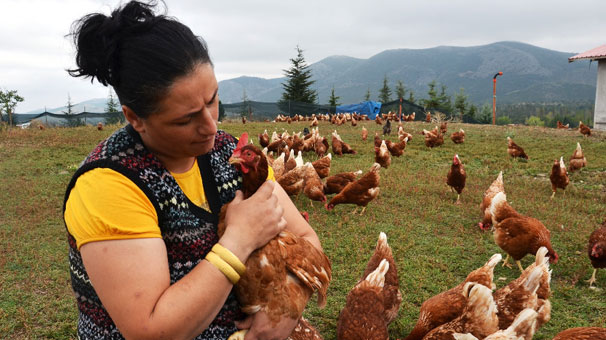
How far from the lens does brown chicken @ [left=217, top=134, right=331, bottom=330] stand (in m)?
1.64

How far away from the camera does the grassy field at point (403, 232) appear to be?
4172mm

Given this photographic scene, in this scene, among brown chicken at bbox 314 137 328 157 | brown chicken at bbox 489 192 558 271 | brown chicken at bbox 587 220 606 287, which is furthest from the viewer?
brown chicken at bbox 314 137 328 157

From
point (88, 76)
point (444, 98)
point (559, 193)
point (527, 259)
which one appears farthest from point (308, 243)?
point (444, 98)

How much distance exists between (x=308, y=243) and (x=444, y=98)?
5339 cm

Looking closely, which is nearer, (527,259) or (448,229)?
(527,259)

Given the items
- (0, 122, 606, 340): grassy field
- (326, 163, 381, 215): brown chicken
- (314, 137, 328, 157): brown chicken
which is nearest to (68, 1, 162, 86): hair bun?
(0, 122, 606, 340): grassy field

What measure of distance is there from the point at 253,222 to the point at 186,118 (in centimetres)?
47

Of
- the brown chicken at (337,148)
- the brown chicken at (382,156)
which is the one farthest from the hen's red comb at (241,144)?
the brown chicken at (337,148)

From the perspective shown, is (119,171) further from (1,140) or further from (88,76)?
(1,140)

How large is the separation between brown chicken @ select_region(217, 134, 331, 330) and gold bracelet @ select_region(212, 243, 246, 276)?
0.28 meters

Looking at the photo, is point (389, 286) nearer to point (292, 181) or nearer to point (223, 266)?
point (223, 266)

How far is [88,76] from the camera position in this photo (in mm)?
1389

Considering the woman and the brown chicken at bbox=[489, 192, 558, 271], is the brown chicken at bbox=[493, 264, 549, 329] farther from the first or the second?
the woman

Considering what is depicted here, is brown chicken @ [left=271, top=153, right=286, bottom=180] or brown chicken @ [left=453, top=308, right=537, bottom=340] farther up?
brown chicken @ [left=271, top=153, right=286, bottom=180]
